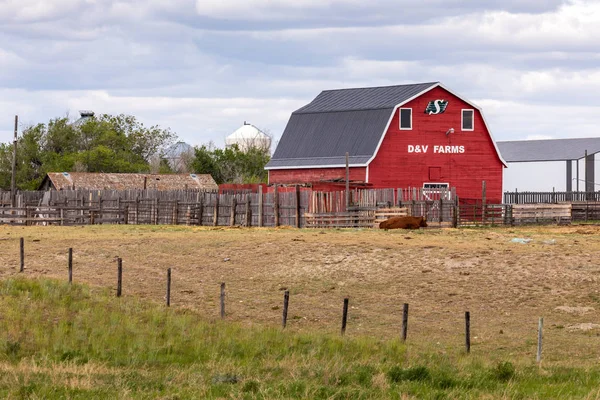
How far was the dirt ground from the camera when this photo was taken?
23.3 metres

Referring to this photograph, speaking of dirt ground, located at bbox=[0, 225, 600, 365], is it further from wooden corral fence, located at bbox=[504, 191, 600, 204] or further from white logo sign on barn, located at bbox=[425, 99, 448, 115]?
wooden corral fence, located at bbox=[504, 191, 600, 204]

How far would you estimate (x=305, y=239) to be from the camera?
129ft

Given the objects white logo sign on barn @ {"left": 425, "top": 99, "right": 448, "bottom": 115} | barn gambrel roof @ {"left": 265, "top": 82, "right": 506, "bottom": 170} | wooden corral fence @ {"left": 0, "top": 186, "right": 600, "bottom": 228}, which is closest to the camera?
wooden corral fence @ {"left": 0, "top": 186, "right": 600, "bottom": 228}

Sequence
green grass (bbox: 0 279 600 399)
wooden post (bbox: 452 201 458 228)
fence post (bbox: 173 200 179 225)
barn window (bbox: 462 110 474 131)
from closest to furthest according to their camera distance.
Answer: green grass (bbox: 0 279 600 399), wooden post (bbox: 452 201 458 228), fence post (bbox: 173 200 179 225), barn window (bbox: 462 110 474 131)

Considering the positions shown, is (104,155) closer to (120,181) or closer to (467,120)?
(120,181)

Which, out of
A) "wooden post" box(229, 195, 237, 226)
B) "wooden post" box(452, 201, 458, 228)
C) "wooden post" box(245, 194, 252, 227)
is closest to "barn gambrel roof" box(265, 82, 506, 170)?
"wooden post" box(229, 195, 237, 226)

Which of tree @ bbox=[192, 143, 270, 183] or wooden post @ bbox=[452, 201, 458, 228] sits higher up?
tree @ bbox=[192, 143, 270, 183]

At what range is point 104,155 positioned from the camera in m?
101

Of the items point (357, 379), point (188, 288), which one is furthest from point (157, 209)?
point (357, 379)

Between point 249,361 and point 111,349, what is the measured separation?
2940 mm

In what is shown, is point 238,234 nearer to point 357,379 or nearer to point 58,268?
point 58,268

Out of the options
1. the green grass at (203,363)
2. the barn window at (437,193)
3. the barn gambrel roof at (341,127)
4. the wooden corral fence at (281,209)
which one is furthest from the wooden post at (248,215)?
the green grass at (203,363)

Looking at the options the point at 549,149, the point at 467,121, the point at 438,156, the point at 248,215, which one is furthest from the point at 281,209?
the point at 549,149

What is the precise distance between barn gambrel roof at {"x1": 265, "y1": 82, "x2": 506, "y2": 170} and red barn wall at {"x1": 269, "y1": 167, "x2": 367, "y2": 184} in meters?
0.35
